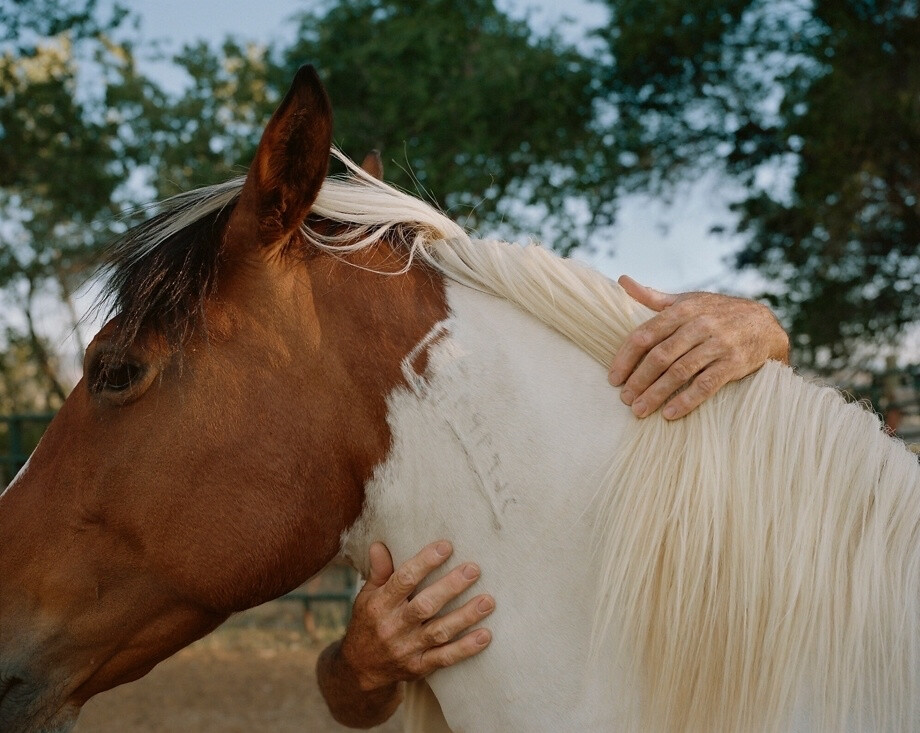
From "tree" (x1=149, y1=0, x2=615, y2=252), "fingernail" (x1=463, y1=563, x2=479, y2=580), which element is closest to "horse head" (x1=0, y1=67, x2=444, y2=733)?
"fingernail" (x1=463, y1=563, x2=479, y2=580)

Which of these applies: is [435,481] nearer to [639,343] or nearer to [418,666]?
[418,666]

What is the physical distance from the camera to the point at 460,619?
1.43 m

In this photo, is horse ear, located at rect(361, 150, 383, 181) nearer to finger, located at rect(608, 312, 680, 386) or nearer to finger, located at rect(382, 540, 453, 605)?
finger, located at rect(608, 312, 680, 386)

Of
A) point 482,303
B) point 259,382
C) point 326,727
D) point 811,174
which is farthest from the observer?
point 811,174

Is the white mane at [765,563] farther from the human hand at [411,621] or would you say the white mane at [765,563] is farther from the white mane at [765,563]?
the human hand at [411,621]

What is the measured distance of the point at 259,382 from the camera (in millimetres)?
1465

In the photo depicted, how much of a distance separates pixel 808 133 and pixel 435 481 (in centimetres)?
536

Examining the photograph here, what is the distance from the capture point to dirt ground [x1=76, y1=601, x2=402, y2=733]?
5727mm

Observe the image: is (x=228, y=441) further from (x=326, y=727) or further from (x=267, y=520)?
(x=326, y=727)

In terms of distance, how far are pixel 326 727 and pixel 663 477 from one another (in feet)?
16.6

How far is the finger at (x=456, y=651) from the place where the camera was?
4.64ft

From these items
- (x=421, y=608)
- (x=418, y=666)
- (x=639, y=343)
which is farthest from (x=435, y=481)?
(x=639, y=343)

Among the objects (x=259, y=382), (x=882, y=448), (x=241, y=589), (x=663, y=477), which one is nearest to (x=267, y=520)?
(x=241, y=589)

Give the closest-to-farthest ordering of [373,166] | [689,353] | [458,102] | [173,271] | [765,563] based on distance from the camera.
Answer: [765,563], [689,353], [173,271], [373,166], [458,102]
